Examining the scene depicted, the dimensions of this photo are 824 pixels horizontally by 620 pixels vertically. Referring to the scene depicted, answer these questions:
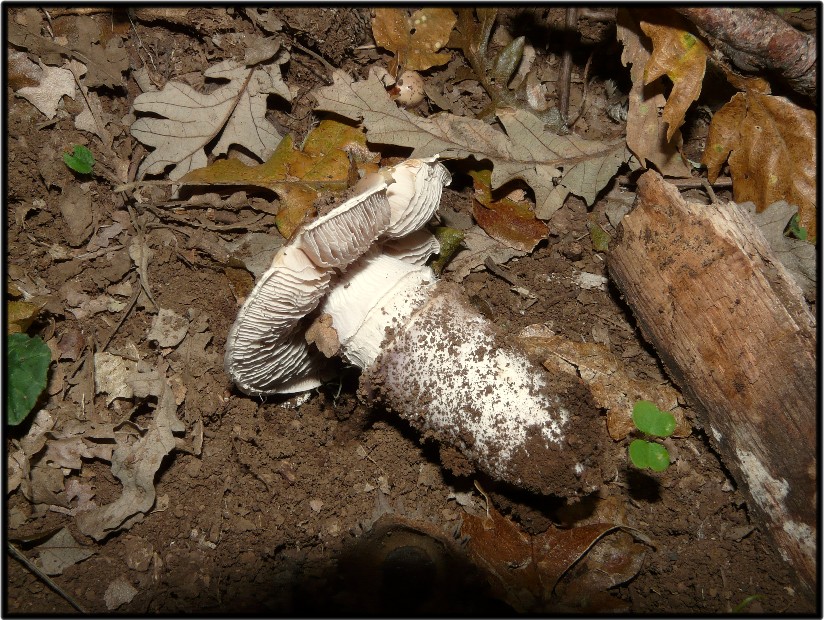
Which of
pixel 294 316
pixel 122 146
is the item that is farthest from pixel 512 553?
pixel 122 146

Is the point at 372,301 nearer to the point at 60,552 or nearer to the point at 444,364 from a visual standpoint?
the point at 444,364

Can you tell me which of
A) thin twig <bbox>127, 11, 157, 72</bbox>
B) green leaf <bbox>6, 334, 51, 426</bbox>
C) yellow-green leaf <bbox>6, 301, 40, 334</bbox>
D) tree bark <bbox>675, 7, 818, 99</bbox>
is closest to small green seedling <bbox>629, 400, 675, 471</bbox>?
tree bark <bbox>675, 7, 818, 99</bbox>

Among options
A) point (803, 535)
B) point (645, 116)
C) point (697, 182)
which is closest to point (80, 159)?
point (645, 116)

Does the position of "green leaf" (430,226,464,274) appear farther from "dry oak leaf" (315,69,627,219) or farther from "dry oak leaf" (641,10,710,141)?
"dry oak leaf" (641,10,710,141)

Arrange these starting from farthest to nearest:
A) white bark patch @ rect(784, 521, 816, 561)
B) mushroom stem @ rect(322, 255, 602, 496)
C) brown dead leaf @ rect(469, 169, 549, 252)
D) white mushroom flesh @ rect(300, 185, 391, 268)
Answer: brown dead leaf @ rect(469, 169, 549, 252) → mushroom stem @ rect(322, 255, 602, 496) → white bark patch @ rect(784, 521, 816, 561) → white mushroom flesh @ rect(300, 185, 391, 268)

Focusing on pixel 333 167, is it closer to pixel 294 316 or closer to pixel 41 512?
pixel 294 316

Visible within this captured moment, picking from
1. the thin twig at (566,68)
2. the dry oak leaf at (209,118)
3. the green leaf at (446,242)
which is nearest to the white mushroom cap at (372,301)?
the green leaf at (446,242)
